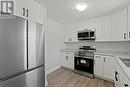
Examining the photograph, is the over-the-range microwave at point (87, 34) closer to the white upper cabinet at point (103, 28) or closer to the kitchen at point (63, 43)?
the kitchen at point (63, 43)

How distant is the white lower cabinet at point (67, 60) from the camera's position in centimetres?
420

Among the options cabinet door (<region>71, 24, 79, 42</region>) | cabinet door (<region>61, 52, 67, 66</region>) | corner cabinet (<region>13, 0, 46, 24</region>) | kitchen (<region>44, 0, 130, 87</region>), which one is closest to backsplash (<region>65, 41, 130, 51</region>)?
kitchen (<region>44, 0, 130, 87</region>)

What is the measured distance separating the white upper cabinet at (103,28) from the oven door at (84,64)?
3.06ft

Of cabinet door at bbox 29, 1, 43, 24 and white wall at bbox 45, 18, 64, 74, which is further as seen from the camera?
white wall at bbox 45, 18, 64, 74

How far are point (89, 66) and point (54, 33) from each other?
2042mm

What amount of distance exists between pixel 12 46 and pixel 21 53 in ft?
0.61

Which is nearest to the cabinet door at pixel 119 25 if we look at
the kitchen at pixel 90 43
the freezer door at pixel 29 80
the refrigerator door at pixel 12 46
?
the kitchen at pixel 90 43

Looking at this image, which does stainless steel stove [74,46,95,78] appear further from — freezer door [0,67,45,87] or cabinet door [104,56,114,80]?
freezer door [0,67,45,87]

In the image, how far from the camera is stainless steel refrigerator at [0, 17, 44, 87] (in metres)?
1.19

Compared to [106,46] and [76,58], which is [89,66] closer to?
[76,58]

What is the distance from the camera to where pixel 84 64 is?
358 cm

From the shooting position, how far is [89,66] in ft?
11.2

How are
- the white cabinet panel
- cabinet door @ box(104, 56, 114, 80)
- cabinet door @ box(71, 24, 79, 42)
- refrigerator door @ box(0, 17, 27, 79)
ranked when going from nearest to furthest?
the white cabinet panel
refrigerator door @ box(0, 17, 27, 79)
cabinet door @ box(104, 56, 114, 80)
cabinet door @ box(71, 24, 79, 42)

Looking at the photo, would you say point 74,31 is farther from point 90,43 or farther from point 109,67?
point 109,67
